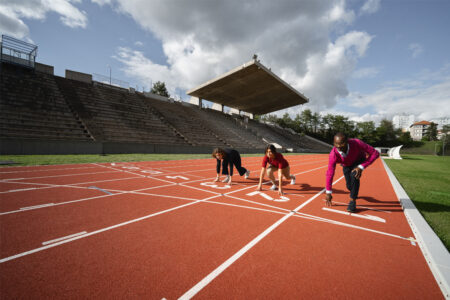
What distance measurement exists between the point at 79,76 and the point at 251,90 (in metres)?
27.1

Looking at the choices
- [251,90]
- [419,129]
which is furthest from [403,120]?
[251,90]

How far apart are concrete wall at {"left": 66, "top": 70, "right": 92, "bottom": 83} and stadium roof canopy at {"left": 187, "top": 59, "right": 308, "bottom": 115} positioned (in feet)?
54.3

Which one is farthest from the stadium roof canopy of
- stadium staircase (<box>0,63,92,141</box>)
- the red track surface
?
the red track surface

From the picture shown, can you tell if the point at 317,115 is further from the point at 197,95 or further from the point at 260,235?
the point at 260,235

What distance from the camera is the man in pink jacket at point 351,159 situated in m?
4.07

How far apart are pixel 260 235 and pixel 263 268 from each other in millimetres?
824

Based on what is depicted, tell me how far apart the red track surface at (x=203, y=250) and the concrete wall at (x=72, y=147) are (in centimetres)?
Result: 1256

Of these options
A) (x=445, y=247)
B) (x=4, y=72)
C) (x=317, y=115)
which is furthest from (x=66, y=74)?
(x=317, y=115)

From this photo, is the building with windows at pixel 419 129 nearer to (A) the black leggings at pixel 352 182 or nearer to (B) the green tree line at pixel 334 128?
(B) the green tree line at pixel 334 128

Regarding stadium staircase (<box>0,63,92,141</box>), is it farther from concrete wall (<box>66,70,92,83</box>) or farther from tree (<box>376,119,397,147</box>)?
tree (<box>376,119,397,147</box>)

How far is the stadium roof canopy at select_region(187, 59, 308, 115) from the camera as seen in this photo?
31.4 metres

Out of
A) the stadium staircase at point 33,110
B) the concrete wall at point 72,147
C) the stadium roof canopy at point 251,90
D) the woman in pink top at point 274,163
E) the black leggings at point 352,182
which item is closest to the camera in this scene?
the black leggings at point 352,182

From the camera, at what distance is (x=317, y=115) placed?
76.0 meters

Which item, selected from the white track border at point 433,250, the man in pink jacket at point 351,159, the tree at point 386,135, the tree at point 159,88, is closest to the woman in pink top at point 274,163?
the man in pink jacket at point 351,159
